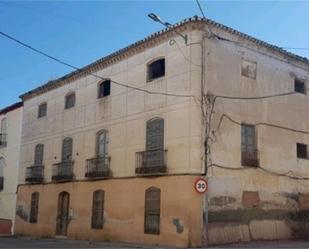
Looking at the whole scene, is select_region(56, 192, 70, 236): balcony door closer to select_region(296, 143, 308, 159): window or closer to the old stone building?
the old stone building

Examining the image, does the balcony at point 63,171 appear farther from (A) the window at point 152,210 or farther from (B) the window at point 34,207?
(A) the window at point 152,210

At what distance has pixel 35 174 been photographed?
3130 cm

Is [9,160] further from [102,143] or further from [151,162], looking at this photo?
[151,162]

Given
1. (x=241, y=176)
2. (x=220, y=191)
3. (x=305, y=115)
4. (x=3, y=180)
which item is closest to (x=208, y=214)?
(x=220, y=191)

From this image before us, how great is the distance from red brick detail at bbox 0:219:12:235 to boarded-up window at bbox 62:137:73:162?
25.7 feet

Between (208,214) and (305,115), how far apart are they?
350 inches

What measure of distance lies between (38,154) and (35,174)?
1415 millimetres

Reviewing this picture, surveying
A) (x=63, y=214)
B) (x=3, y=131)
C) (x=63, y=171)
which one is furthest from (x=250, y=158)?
(x=3, y=131)

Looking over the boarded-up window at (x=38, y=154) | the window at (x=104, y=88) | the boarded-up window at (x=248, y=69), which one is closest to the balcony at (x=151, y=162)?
the window at (x=104, y=88)

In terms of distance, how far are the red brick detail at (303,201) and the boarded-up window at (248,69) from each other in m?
6.33

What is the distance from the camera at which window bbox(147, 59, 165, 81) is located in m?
22.7

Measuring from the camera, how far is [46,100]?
32125mm

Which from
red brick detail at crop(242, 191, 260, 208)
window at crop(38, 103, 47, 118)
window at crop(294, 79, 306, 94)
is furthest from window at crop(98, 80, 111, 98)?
window at crop(294, 79, 306, 94)

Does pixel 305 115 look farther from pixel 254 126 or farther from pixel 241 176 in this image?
pixel 241 176
